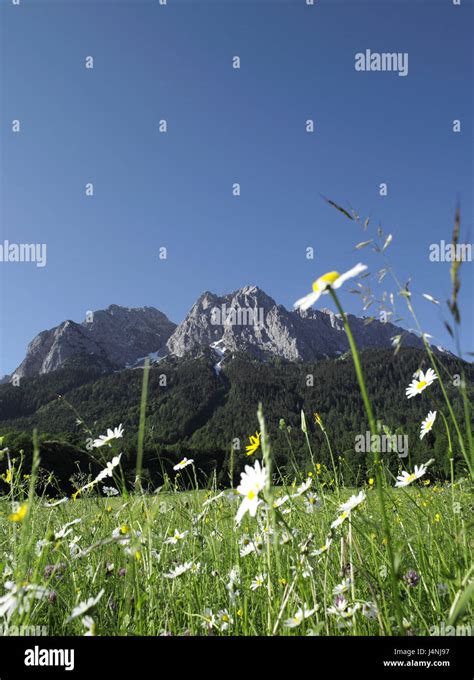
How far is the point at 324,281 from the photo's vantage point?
0.70 m

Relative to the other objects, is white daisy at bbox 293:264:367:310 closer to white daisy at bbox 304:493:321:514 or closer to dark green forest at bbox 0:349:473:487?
white daisy at bbox 304:493:321:514

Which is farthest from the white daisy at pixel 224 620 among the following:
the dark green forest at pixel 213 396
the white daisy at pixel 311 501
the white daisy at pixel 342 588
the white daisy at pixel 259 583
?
the dark green forest at pixel 213 396

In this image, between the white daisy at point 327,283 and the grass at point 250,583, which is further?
the grass at point 250,583

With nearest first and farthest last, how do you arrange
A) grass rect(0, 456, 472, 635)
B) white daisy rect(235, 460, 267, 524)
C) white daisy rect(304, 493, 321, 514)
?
white daisy rect(235, 460, 267, 524)
grass rect(0, 456, 472, 635)
white daisy rect(304, 493, 321, 514)

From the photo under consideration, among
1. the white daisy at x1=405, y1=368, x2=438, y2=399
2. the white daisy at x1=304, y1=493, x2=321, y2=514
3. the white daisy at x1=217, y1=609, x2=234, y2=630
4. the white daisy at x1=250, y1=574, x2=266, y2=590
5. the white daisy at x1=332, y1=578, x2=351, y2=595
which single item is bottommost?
the white daisy at x1=217, y1=609, x2=234, y2=630

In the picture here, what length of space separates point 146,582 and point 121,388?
166300 mm

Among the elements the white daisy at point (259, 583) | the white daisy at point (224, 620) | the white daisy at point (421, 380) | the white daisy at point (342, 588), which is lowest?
the white daisy at point (224, 620)

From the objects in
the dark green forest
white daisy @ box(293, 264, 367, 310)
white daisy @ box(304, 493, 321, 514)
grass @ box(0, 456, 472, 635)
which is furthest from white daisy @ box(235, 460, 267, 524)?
the dark green forest

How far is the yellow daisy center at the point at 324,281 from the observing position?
0.68 metres

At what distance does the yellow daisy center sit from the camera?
2.22ft

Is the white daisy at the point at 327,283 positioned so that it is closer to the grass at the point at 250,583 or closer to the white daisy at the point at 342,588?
the grass at the point at 250,583

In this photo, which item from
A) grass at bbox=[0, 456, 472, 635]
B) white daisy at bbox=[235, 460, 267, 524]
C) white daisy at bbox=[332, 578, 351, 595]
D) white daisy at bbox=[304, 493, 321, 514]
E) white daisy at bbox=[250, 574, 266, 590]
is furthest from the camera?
white daisy at bbox=[304, 493, 321, 514]

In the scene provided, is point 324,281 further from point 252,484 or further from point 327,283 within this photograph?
point 252,484
